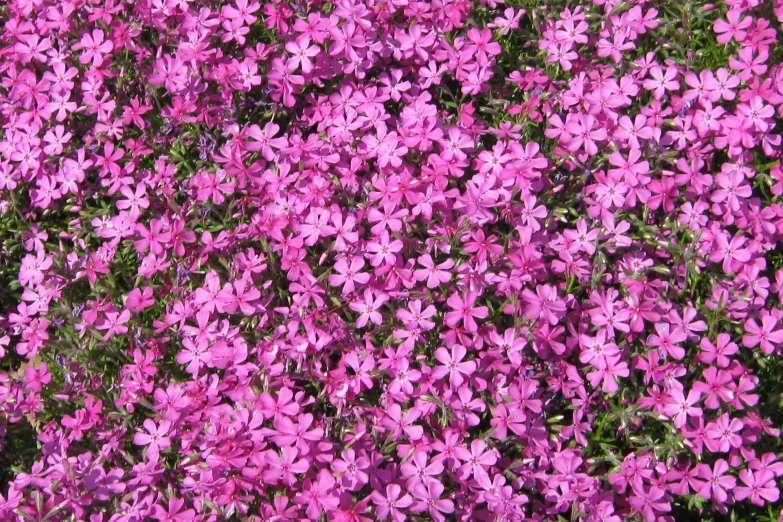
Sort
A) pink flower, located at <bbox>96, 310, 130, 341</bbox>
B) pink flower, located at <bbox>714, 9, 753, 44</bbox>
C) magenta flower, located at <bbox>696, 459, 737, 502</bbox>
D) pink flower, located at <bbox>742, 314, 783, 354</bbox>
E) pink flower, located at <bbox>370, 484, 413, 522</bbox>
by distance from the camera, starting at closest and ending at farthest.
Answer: pink flower, located at <bbox>370, 484, 413, 522</bbox>
magenta flower, located at <bbox>696, 459, 737, 502</bbox>
pink flower, located at <bbox>742, 314, 783, 354</bbox>
pink flower, located at <bbox>96, 310, 130, 341</bbox>
pink flower, located at <bbox>714, 9, 753, 44</bbox>

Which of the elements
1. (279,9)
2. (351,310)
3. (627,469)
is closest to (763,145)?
(627,469)

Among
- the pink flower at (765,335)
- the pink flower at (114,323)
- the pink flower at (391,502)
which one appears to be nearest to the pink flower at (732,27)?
the pink flower at (765,335)

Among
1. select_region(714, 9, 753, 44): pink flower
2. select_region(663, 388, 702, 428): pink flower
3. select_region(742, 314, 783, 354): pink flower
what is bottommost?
select_region(663, 388, 702, 428): pink flower

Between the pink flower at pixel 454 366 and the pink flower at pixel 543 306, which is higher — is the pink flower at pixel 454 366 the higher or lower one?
the lower one

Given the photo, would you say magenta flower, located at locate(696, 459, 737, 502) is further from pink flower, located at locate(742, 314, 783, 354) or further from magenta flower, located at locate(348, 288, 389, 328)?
magenta flower, located at locate(348, 288, 389, 328)

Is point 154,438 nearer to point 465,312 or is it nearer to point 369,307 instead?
point 369,307

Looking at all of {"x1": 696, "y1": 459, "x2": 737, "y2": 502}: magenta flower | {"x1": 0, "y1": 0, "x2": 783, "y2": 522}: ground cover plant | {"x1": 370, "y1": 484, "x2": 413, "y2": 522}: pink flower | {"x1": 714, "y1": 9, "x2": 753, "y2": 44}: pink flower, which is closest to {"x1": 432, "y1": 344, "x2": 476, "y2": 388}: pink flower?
{"x1": 0, "y1": 0, "x2": 783, "y2": 522}: ground cover plant

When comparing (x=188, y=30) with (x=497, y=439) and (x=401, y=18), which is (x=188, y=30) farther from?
(x=497, y=439)

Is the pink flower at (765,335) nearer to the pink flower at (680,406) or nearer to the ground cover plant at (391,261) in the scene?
the ground cover plant at (391,261)

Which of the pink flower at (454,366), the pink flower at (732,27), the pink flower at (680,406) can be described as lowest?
the pink flower at (680,406)
